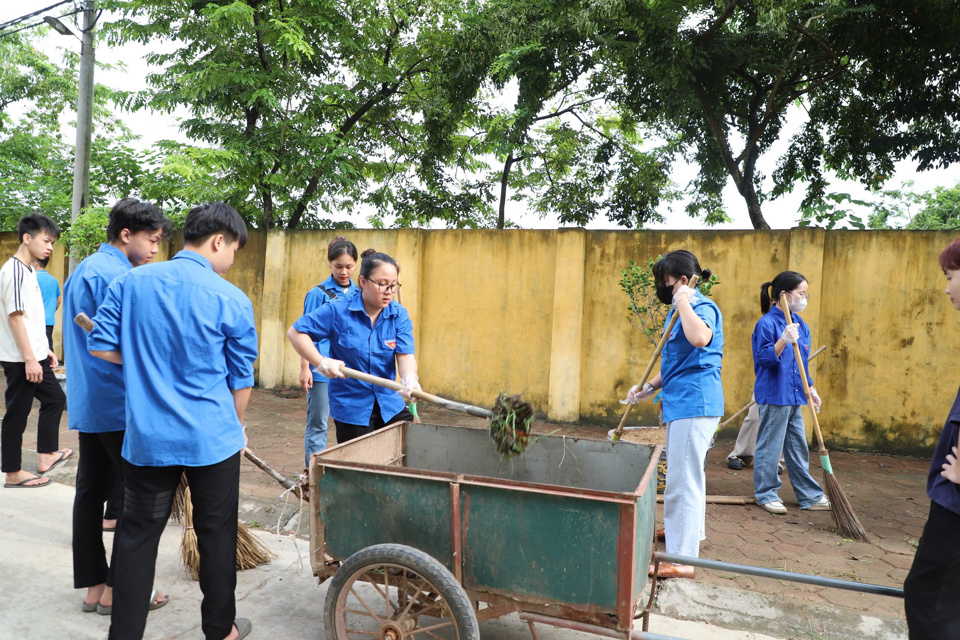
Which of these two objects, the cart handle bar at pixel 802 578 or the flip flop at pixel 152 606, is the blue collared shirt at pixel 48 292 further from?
the cart handle bar at pixel 802 578

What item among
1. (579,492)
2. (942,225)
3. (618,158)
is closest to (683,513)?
(579,492)

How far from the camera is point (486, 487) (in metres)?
2.53

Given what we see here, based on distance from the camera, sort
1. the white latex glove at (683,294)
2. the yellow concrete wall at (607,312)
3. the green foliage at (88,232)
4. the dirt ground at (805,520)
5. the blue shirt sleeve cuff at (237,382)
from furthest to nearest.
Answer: the green foliage at (88,232) < the yellow concrete wall at (607,312) < the dirt ground at (805,520) < the white latex glove at (683,294) < the blue shirt sleeve cuff at (237,382)

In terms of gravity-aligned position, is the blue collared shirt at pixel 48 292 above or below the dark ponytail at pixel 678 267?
below

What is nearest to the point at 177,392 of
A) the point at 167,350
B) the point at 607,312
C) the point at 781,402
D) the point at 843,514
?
the point at 167,350

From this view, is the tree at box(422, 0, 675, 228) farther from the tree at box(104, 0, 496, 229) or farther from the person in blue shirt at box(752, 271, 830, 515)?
the person in blue shirt at box(752, 271, 830, 515)

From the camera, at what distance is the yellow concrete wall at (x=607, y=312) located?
6.79 m

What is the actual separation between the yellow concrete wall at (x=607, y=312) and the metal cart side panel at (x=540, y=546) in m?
5.28

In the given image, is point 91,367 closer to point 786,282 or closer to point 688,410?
point 688,410

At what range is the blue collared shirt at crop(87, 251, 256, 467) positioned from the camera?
261cm

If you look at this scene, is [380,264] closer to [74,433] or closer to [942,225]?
[74,433]

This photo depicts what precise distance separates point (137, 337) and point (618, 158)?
10.7m

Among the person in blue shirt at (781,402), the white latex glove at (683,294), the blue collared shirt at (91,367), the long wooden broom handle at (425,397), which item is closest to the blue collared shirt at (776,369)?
the person in blue shirt at (781,402)

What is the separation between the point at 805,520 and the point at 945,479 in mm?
3298
